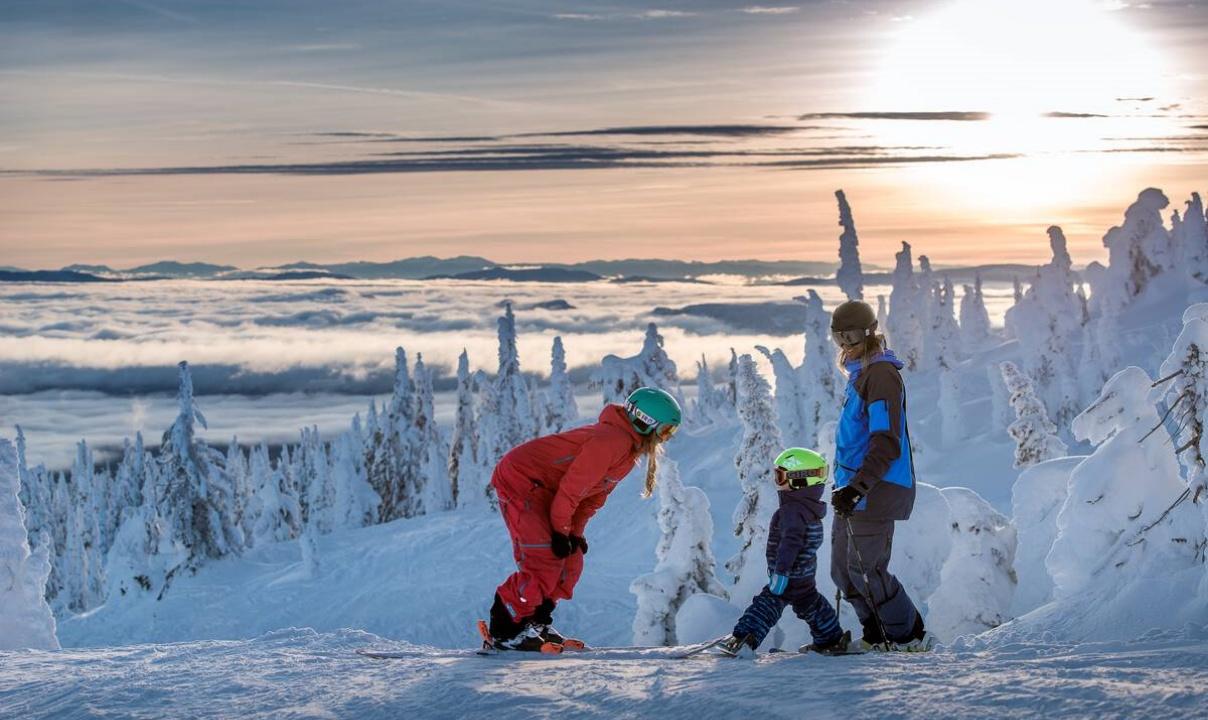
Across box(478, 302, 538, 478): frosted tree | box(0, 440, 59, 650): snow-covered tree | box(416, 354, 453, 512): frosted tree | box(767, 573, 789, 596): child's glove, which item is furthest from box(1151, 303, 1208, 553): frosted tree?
box(416, 354, 453, 512): frosted tree

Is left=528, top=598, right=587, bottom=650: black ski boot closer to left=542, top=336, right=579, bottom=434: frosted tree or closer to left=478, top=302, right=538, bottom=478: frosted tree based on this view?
left=478, top=302, right=538, bottom=478: frosted tree

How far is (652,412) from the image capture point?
9.57 metres

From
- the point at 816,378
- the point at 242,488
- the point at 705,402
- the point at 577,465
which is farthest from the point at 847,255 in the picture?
the point at 242,488

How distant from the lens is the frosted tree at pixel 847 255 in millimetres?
69375

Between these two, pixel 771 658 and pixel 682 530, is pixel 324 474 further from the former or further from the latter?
pixel 771 658

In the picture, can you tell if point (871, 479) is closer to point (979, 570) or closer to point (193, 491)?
point (979, 570)

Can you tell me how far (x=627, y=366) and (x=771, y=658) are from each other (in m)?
49.9

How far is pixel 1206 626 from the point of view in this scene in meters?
8.98

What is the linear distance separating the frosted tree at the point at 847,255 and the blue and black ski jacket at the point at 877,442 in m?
61.2

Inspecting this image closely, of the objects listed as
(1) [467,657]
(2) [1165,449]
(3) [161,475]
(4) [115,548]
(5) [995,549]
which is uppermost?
(2) [1165,449]

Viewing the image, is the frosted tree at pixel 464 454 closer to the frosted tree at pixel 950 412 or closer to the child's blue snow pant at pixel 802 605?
the frosted tree at pixel 950 412

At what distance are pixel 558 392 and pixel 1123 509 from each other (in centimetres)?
6715

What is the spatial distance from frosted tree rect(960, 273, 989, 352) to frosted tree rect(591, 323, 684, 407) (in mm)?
71561

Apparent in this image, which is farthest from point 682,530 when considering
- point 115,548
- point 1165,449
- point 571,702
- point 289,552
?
point 115,548
